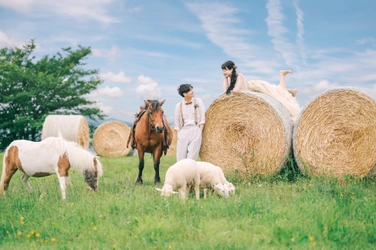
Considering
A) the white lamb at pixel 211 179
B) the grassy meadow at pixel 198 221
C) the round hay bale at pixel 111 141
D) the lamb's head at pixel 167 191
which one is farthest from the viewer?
the round hay bale at pixel 111 141

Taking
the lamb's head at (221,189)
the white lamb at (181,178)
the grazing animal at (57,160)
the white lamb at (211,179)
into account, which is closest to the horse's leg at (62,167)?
the grazing animal at (57,160)

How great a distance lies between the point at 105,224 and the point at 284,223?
84.2 inches

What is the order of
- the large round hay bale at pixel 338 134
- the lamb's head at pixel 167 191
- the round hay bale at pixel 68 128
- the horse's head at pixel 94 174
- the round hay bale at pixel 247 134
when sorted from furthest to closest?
the round hay bale at pixel 68 128
the round hay bale at pixel 247 134
the large round hay bale at pixel 338 134
the horse's head at pixel 94 174
the lamb's head at pixel 167 191

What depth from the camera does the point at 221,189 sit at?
7.12 meters

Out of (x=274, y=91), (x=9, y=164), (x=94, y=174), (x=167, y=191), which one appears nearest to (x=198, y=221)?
(x=167, y=191)

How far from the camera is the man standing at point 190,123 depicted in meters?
9.05

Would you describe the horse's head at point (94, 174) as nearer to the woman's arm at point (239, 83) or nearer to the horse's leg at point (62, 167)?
the horse's leg at point (62, 167)

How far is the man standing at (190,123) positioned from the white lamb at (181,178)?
207cm

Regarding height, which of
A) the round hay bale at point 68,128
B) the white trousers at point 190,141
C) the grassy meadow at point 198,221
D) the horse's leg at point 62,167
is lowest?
the grassy meadow at point 198,221

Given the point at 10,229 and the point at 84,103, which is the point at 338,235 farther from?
the point at 84,103

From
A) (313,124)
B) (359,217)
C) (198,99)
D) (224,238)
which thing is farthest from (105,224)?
(313,124)

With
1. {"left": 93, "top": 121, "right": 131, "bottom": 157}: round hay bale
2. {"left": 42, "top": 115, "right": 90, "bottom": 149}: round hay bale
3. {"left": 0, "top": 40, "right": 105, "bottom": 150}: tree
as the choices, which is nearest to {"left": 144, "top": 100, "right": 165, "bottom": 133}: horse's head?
{"left": 42, "top": 115, "right": 90, "bottom": 149}: round hay bale

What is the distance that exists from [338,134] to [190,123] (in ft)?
9.13

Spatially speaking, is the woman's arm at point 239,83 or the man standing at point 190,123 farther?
the woman's arm at point 239,83
